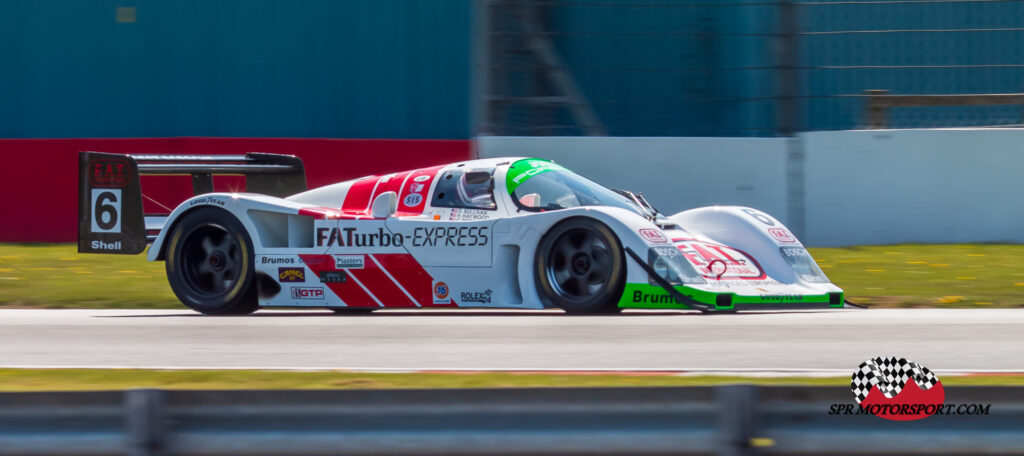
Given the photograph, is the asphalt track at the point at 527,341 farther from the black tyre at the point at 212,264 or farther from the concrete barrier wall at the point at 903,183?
the concrete barrier wall at the point at 903,183

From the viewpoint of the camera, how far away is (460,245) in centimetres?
796

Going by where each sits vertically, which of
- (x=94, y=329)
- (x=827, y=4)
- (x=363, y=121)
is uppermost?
(x=827, y=4)

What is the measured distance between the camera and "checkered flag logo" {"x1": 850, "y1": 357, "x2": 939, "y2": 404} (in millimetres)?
3234

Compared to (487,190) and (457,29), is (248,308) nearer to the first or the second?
(487,190)

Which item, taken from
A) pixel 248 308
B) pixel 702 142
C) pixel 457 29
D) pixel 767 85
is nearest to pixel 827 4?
pixel 767 85

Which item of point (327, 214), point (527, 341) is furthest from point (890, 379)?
point (327, 214)

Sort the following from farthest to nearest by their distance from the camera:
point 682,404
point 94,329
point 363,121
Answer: point 363,121
point 94,329
point 682,404

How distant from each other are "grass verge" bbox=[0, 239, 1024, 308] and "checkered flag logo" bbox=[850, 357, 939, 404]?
4.99 m

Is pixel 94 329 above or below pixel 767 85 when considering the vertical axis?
below

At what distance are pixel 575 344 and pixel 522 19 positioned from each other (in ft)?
22.6

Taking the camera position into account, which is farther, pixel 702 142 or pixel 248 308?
pixel 702 142

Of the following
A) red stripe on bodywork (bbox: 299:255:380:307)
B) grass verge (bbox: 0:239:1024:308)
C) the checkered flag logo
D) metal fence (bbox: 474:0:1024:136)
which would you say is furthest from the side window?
the checkered flag logo

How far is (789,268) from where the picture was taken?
7.84 meters

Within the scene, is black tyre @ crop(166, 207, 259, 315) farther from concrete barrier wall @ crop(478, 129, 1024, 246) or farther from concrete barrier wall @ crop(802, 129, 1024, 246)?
concrete barrier wall @ crop(802, 129, 1024, 246)
